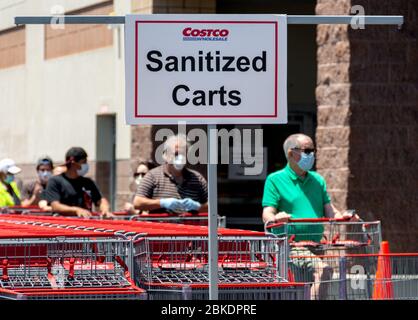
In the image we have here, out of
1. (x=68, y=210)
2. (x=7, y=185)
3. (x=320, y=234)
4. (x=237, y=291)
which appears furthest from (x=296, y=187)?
(x=7, y=185)

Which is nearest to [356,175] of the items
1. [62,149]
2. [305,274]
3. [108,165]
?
[305,274]

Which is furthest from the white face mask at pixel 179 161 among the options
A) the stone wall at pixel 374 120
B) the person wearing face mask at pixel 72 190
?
the stone wall at pixel 374 120

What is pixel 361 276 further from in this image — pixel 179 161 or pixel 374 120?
pixel 374 120

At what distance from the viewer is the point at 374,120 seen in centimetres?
1717

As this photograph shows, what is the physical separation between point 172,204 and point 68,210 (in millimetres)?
1539

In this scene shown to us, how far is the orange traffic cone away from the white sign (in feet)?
11.8

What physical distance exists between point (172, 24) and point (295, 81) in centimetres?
1602

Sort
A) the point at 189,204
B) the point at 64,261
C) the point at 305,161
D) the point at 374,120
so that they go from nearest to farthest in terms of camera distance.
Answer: the point at 64,261 → the point at 305,161 → the point at 189,204 → the point at 374,120

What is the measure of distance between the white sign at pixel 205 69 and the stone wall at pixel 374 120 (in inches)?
378

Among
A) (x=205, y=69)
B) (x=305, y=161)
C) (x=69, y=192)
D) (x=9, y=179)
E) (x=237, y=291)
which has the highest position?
(x=205, y=69)

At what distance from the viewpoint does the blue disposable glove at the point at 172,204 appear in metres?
14.4

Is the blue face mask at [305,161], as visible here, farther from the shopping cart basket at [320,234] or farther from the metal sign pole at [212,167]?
the metal sign pole at [212,167]

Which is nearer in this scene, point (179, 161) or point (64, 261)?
point (64, 261)

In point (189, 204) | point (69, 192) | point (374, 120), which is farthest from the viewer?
point (374, 120)
